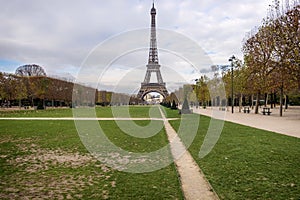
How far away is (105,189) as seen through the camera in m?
6.23

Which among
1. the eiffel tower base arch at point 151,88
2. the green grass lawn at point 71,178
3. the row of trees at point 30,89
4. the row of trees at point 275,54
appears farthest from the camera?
the eiffel tower base arch at point 151,88

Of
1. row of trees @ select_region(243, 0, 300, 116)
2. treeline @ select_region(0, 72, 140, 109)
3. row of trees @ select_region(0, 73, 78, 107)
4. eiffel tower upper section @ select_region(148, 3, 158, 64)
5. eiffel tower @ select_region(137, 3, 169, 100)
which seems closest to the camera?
row of trees @ select_region(243, 0, 300, 116)

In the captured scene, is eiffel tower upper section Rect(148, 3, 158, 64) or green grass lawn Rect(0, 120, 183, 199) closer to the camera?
green grass lawn Rect(0, 120, 183, 199)

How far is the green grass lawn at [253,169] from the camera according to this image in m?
5.97

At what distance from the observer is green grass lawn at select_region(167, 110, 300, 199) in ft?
19.6

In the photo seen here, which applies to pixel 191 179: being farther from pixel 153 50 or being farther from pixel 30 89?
pixel 153 50

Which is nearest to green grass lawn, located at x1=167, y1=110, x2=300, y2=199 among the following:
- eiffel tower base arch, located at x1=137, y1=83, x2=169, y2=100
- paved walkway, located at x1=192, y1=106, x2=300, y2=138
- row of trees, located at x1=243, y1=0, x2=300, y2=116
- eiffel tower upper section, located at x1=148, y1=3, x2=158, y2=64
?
paved walkway, located at x1=192, y1=106, x2=300, y2=138

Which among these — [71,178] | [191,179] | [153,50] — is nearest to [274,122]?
[191,179]

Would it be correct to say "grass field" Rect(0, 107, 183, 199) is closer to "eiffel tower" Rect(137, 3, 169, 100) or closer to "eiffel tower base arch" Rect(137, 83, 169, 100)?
"eiffel tower" Rect(137, 3, 169, 100)

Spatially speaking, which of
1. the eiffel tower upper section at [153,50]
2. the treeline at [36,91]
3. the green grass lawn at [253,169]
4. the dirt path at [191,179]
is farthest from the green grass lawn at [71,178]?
the eiffel tower upper section at [153,50]

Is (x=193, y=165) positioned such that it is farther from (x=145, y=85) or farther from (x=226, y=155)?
(x=145, y=85)

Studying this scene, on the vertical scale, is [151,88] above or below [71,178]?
above

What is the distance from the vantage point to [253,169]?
7840 millimetres

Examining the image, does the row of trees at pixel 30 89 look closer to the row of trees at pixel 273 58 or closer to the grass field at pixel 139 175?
the row of trees at pixel 273 58
